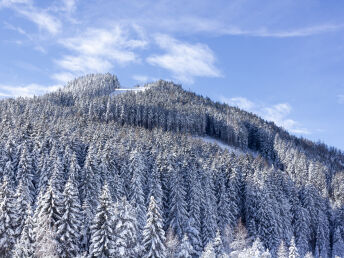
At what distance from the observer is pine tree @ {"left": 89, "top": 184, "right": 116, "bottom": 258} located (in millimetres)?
29609

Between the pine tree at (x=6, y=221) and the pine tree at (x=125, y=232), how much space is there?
548 inches

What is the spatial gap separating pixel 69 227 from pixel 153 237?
9.66m

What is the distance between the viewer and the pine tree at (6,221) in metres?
34.0

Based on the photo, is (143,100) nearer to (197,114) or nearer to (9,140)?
→ (197,114)

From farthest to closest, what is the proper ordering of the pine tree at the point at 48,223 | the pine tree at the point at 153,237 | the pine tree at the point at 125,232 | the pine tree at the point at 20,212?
the pine tree at the point at 20,212, the pine tree at the point at 153,237, the pine tree at the point at 125,232, the pine tree at the point at 48,223

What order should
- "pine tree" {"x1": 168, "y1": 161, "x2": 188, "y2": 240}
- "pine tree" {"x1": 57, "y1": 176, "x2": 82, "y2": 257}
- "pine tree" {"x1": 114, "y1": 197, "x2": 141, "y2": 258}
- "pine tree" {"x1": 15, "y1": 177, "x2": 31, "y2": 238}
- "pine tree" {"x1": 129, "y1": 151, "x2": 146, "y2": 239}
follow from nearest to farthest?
"pine tree" {"x1": 114, "y1": 197, "x2": 141, "y2": 258}, "pine tree" {"x1": 57, "y1": 176, "x2": 82, "y2": 257}, "pine tree" {"x1": 15, "y1": 177, "x2": 31, "y2": 238}, "pine tree" {"x1": 129, "y1": 151, "x2": 146, "y2": 239}, "pine tree" {"x1": 168, "y1": 161, "x2": 188, "y2": 240}

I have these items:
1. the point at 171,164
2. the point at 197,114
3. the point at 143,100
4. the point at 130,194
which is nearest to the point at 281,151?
the point at 197,114

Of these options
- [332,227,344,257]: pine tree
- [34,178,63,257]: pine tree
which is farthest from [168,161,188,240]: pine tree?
[332,227,344,257]: pine tree

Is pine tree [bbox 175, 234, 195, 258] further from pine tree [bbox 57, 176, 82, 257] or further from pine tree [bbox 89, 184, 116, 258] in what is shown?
pine tree [bbox 57, 176, 82, 257]

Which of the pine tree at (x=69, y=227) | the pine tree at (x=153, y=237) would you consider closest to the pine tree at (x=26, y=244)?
the pine tree at (x=69, y=227)

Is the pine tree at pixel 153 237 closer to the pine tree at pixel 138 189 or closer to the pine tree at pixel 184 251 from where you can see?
the pine tree at pixel 184 251

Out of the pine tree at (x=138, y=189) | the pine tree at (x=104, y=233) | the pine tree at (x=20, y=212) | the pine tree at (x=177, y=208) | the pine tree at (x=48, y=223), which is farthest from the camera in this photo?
the pine tree at (x=177, y=208)

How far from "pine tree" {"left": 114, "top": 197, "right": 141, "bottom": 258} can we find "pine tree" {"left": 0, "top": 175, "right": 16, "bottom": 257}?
13.9 metres

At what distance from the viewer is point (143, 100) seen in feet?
502
